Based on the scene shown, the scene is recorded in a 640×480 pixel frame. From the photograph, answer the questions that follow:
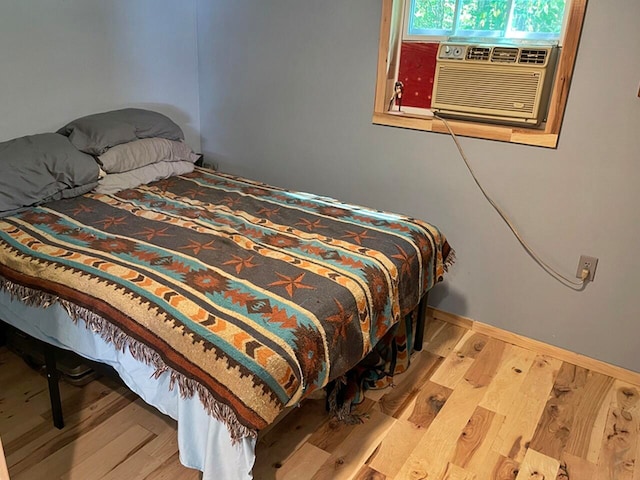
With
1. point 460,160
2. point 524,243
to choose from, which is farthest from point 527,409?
point 460,160

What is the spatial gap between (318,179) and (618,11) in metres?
1.53

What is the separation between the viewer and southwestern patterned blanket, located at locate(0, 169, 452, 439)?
1363mm

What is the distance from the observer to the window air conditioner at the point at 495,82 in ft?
6.94

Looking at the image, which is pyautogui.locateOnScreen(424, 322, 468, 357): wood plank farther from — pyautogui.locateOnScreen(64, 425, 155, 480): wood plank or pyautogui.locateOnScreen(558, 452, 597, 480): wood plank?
pyautogui.locateOnScreen(64, 425, 155, 480): wood plank

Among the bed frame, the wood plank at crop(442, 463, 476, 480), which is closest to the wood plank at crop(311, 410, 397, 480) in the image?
the wood plank at crop(442, 463, 476, 480)

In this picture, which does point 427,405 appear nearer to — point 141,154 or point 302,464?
point 302,464

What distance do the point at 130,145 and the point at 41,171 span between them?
45 centimetres

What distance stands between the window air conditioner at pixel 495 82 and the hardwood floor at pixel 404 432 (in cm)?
112

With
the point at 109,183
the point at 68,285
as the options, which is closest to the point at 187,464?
the point at 68,285

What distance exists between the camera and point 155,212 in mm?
2162

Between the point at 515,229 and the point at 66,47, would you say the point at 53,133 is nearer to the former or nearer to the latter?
the point at 66,47

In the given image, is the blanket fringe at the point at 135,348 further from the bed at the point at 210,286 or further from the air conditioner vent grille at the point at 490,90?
the air conditioner vent grille at the point at 490,90

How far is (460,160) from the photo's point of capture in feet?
7.86

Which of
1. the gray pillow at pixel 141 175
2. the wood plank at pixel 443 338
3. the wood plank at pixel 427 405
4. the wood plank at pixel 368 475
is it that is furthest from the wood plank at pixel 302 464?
the gray pillow at pixel 141 175
